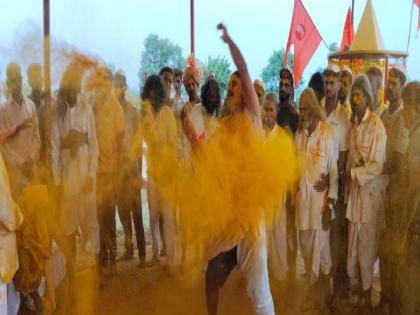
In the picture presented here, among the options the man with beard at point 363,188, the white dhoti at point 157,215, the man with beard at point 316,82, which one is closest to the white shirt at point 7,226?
the white dhoti at point 157,215

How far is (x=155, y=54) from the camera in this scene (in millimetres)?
2922

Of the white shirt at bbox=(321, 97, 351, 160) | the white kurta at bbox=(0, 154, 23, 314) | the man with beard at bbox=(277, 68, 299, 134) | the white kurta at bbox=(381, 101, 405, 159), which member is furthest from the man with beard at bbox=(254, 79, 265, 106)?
the white kurta at bbox=(0, 154, 23, 314)

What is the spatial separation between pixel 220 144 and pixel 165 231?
554 millimetres

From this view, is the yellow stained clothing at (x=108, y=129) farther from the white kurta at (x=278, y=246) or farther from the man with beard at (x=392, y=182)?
the man with beard at (x=392, y=182)

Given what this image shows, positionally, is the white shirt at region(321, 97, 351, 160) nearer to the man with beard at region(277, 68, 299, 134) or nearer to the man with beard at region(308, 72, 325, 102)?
the man with beard at region(308, 72, 325, 102)

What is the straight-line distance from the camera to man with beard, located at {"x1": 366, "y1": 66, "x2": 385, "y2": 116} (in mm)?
3197

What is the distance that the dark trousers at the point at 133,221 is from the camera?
118 inches

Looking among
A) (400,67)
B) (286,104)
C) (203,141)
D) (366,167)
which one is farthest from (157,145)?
(400,67)

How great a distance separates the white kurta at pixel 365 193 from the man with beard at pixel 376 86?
1.7 inches

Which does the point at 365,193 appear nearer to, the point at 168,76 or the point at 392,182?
the point at 392,182

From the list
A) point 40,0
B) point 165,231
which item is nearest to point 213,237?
point 165,231

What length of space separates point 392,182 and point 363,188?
169 millimetres

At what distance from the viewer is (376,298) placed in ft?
11.1

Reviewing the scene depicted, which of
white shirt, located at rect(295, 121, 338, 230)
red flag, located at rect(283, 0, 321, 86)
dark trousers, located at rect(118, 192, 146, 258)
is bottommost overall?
dark trousers, located at rect(118, 192, 146, 258)
